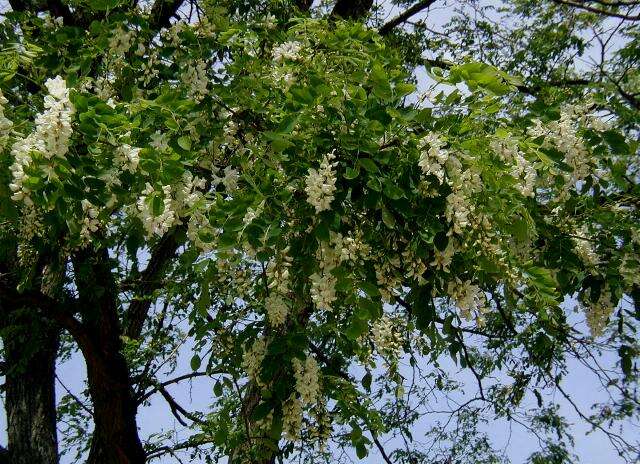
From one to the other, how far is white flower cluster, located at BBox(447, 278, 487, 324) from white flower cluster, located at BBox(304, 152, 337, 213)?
61cm

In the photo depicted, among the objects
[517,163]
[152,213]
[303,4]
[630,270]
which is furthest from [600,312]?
[303,4]

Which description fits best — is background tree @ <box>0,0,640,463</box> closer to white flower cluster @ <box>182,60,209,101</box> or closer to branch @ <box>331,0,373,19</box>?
white flower cluster @ <box>182,60,209,101</box>

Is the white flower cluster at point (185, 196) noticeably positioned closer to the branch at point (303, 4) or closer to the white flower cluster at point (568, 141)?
the white flower cluster at point (568, 141)

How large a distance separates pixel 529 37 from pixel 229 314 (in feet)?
12.4

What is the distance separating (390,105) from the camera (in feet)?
9.68

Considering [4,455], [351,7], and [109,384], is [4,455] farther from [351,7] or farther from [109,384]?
[351,7]

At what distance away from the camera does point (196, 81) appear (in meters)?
3.45

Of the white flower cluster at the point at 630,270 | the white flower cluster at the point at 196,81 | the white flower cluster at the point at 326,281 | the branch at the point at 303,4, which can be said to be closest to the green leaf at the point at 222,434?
the white flower cluster at the point at 326,281

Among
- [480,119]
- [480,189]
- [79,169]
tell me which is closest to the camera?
[79,169]

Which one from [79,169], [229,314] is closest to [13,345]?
[229,314]

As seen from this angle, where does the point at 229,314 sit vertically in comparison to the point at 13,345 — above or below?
below

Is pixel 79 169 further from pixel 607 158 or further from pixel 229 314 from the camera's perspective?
pixel 607 158

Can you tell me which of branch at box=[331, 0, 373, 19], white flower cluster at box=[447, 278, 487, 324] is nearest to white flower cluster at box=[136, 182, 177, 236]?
white flower cluster at box=[447, 278, 487, 324]

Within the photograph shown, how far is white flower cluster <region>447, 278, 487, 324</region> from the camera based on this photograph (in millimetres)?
2945
